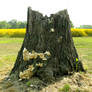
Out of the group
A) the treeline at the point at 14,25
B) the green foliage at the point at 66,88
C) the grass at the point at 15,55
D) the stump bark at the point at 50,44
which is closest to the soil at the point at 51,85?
the green foliage at the point at 66,88

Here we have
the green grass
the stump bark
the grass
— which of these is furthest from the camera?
the grass

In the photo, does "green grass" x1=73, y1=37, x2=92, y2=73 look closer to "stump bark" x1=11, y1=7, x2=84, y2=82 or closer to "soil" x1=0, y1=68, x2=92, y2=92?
"soil" x1=0, y1=68, x2=92, y2=92

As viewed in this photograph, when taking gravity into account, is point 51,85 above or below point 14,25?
below

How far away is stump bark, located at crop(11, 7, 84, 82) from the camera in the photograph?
3.81 meters

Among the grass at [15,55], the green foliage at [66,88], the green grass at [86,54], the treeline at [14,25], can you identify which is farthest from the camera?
the treeline at [14,25]

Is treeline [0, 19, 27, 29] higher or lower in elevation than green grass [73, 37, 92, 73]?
higher

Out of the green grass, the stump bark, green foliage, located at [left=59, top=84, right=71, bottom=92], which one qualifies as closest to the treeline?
the green grass

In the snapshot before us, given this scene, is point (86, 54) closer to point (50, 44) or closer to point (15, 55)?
point (15, 55)

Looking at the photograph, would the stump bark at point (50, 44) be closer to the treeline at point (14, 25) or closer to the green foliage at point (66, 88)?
the green foliage at point (66, 88)

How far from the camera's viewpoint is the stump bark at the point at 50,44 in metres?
3.81

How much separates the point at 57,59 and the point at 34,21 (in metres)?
1.24

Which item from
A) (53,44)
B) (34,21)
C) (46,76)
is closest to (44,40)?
(53,44)

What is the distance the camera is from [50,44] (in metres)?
3.87

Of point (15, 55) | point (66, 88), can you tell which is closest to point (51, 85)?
point (66, 88)
